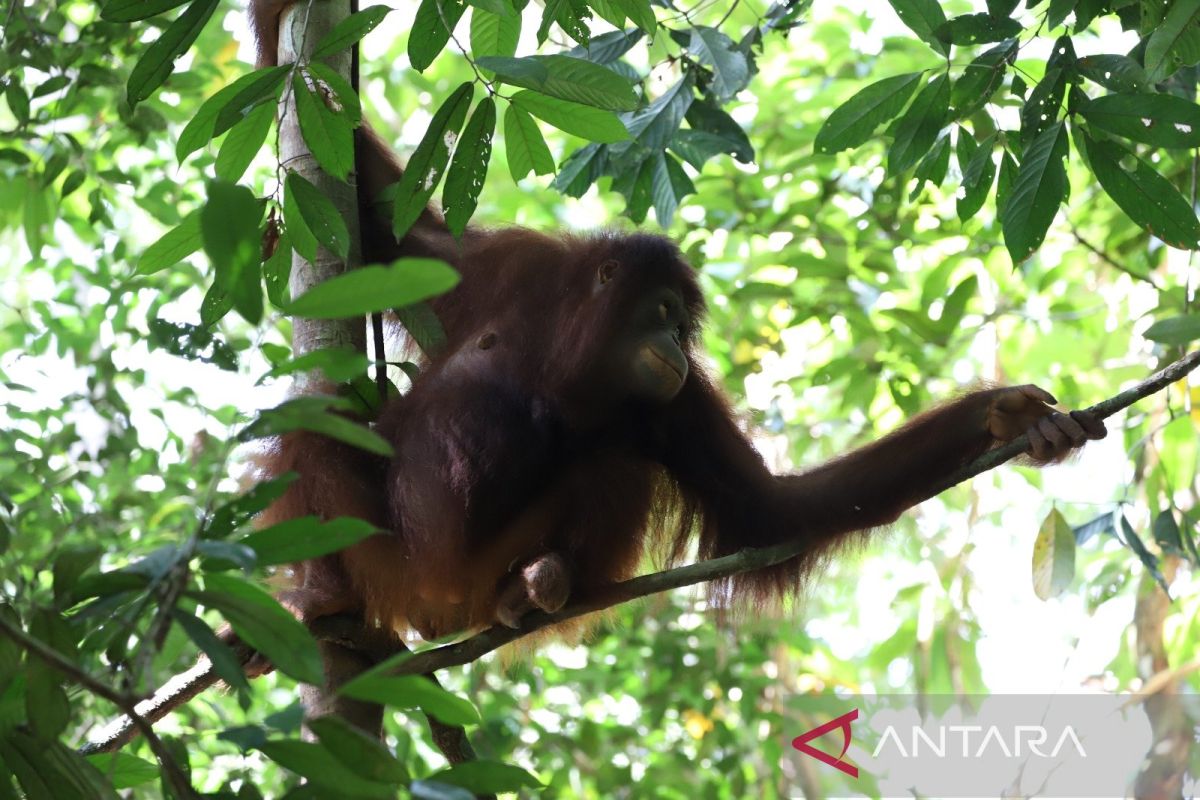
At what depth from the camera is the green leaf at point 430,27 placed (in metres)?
2.47

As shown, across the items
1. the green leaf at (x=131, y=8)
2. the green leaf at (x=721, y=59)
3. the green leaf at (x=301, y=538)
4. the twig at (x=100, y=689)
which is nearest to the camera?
the twig at (x=100, y=689)

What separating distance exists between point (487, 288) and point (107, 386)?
8.08ft

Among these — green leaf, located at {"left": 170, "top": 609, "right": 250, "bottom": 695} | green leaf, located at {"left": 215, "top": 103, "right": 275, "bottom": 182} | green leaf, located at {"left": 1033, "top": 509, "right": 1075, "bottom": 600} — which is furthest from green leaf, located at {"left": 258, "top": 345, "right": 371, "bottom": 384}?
green leaf, located at {"left": 1033, "top": 509, "right": 1075, "bottom": 600}

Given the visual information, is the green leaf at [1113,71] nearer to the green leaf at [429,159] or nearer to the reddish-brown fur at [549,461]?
the reddish-brown fur at [549,461]

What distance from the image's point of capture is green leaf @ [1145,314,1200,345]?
8.72ft

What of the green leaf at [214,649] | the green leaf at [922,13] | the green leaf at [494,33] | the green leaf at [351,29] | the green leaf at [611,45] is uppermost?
the green leaf at [611,45]

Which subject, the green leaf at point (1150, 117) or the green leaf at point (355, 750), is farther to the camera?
the green leaf at point (1150, 117)

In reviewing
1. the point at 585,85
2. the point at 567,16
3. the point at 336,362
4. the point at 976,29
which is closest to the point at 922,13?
the point at 976,29

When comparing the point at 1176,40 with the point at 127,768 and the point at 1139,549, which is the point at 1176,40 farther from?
the point at 127,768

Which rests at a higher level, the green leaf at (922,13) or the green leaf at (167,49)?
the green leaf at (922,13)

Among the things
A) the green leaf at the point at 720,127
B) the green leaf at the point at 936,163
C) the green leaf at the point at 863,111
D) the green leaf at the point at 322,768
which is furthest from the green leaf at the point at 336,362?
the green leaf at the point at 720,127

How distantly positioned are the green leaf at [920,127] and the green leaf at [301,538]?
1.90 m

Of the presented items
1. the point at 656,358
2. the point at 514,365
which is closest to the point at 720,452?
the point at 656,358

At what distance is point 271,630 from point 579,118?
1.21 meters
